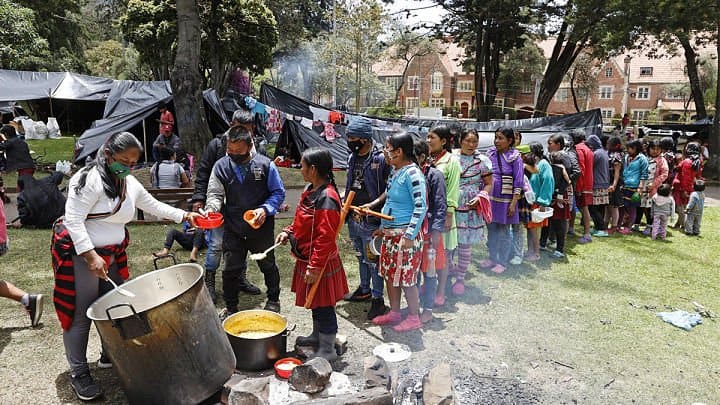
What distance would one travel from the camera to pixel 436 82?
57.3 meters

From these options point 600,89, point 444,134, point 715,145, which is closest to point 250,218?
point 444,134

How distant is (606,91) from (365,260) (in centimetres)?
5598

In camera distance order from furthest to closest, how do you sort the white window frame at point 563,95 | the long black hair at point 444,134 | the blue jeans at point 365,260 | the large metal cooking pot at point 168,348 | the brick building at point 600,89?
the white window frame at point 563,95
the brick building at point 600,89
the long black hair at point 444,134
the blue jeans at point 365,260
the large metal cooking pot at point 168,348

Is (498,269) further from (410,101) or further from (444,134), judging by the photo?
(410,101)

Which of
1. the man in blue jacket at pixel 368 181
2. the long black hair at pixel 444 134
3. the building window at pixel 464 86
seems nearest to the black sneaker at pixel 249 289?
the man in blue jacket at pixel 368 181

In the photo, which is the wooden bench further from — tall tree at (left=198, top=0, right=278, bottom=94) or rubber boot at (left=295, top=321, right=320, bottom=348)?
tall tree at (left=198, top=0, right=278, bottom=94)

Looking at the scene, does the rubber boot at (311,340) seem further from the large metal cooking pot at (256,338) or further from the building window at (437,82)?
the building window at (437,82)

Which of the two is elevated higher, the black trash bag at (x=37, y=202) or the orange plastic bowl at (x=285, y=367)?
the black trash bag at (x=37, y=202)

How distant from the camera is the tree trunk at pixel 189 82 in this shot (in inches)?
376

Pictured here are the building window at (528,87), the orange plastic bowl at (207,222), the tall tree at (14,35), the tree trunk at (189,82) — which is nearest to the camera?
the orange plastic bowl at (207,222)

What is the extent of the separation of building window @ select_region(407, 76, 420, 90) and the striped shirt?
5698cm

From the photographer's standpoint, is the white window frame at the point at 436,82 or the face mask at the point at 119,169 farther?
the white window frame at the point at 436,82

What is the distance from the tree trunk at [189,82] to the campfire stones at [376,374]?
8330 millimetres

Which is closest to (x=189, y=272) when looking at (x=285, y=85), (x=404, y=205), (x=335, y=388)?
(x=335, y=388)
